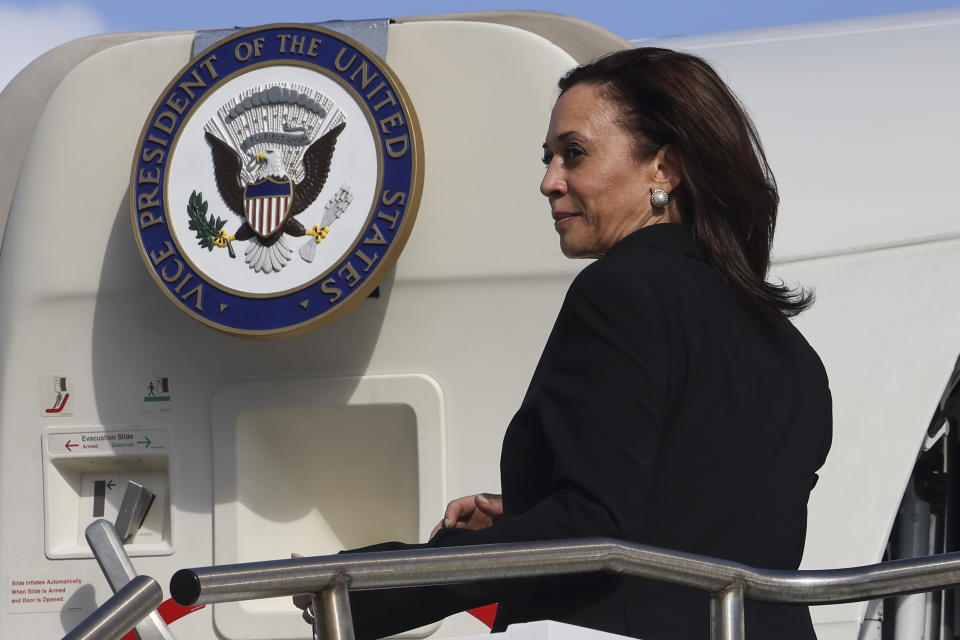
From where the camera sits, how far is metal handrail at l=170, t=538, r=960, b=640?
1.22m

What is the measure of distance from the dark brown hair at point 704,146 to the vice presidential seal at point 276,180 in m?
1.53

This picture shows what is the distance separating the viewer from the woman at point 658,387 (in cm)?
142

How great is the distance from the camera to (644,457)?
141 cm

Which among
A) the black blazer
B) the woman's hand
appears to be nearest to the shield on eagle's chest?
the woman's hand

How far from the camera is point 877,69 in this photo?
3.71 m

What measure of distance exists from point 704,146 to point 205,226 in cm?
194

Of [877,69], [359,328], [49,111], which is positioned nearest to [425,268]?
[359,328]

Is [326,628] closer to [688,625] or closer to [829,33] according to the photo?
[688,625]

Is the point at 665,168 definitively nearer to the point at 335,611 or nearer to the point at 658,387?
the point at 658,387

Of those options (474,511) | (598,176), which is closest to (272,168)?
(474,511)

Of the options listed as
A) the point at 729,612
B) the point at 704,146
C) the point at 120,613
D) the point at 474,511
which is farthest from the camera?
the point at 474,511

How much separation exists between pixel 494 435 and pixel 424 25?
1.07 m

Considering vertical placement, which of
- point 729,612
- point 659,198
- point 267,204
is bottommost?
point 729,612

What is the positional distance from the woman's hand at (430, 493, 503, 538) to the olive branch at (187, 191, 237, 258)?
60.7 inches
